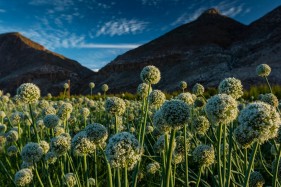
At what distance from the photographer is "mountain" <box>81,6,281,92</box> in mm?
40406

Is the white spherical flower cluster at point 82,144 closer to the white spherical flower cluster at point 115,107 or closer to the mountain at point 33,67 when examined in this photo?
the white spherical flower cluster at point 115,107

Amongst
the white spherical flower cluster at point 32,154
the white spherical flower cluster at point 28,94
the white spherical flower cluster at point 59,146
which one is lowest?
the white spherical flower cluster at point 32,154

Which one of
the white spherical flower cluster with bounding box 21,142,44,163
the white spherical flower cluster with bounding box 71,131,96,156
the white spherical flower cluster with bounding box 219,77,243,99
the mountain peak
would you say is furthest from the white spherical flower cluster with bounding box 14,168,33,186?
the mountain peak

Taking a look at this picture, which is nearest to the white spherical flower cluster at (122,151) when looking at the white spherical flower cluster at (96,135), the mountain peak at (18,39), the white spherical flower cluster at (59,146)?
the white spherical flower cluster at (96,135)

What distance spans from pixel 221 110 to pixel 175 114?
33 centimetres

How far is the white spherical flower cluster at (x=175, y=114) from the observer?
7.29 feet

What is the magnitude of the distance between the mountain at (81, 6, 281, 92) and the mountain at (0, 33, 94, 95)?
1034cm

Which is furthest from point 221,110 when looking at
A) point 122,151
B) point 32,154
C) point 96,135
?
point 32,154

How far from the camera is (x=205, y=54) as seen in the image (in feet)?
174

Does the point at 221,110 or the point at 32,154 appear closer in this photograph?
the point at 221,110

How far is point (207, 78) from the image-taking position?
39.4 meters

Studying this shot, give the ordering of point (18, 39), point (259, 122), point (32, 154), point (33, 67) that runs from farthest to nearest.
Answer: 1. point (18, 39)
2. point (33, 67)
3. point (32, 154)
4. point (259, 122)

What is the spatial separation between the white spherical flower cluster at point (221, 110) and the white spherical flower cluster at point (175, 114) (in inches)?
7.1

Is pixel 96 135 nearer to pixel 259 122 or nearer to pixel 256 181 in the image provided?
pixel 259 122
